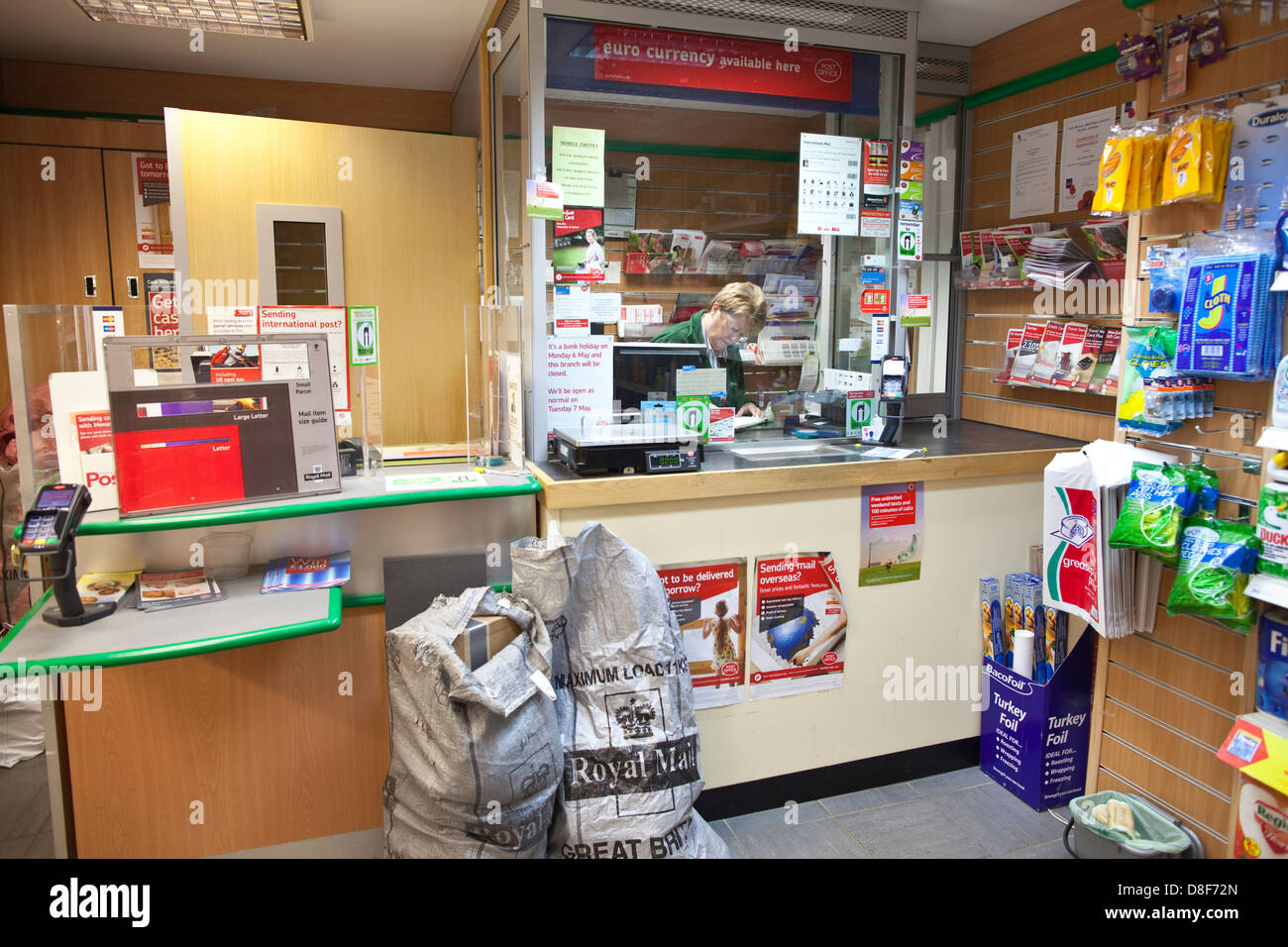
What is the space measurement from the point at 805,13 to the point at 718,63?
1.26ft

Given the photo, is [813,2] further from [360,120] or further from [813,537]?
[360,120]

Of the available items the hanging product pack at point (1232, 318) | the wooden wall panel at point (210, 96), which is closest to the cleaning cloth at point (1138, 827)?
the hanging product pack at point (1232, 318)

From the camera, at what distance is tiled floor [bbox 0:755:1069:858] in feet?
8.77

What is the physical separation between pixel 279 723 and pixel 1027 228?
10.8 feet

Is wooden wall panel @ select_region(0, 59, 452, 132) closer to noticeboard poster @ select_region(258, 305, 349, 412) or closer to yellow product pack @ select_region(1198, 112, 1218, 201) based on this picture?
noticeboard poster @ select_region(258, 305, 349, 412)

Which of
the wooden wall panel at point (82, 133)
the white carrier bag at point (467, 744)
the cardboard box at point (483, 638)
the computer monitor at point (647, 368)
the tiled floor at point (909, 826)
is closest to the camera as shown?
the white carrier bag at point (467, 744)

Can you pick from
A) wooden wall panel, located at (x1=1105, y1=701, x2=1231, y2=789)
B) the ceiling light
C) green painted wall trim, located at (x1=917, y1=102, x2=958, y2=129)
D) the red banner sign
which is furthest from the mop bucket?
the ceiling light

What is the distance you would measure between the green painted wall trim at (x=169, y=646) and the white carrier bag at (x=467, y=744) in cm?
21

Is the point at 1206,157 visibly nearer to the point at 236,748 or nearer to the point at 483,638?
the point at 483,638

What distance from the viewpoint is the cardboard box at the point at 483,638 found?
2227 mm

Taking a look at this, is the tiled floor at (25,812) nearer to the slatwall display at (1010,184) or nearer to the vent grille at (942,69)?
the slatwall display at (1010,184)

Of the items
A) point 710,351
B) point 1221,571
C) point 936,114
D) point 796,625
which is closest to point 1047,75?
point 936,114

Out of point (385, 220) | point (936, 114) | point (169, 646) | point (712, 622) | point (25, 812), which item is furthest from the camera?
point (936, 114)

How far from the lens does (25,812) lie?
304cm
